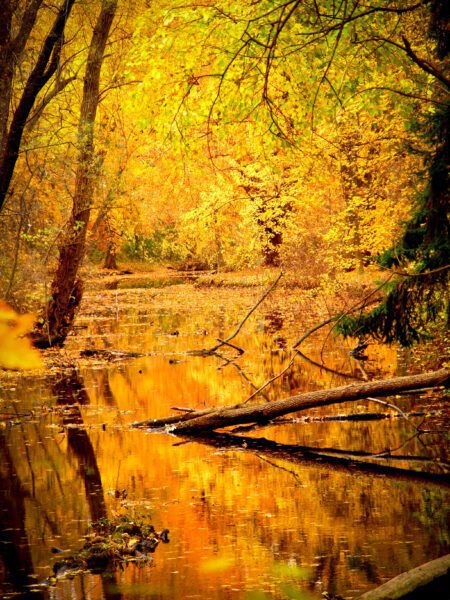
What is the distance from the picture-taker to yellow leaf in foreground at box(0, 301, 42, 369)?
273 cm

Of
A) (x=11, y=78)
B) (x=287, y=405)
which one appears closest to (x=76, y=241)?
(x=11, y=78)

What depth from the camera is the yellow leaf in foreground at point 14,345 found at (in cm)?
273

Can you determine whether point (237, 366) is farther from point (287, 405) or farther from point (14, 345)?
point (14, 345)

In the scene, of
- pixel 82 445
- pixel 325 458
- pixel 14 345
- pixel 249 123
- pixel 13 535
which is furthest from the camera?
pixel 249 123

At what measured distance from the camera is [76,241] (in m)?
18.8

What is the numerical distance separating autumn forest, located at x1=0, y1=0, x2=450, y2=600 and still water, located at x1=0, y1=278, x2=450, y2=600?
34 mm

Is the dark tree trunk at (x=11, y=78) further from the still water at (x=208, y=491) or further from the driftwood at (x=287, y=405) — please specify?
the driftwood at (x=287, y=405)

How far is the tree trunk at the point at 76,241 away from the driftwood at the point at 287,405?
731cm

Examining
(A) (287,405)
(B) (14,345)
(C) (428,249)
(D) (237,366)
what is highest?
(C) (428,249)

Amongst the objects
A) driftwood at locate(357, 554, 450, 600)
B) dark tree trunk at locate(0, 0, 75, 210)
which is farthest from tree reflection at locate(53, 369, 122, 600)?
dark tree trunk at locate(0, 0, 75, 210)

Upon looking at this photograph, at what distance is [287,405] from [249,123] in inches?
299

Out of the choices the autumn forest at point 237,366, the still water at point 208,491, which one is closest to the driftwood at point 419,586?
the autumn forest at point 237,366

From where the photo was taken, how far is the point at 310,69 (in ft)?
43.0

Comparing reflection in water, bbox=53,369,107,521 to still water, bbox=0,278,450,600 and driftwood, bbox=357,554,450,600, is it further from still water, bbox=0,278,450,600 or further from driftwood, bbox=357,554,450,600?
driftwood, bbox=357,554,450,600
